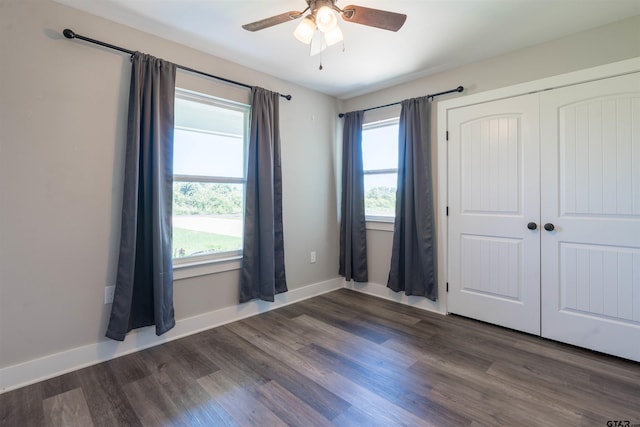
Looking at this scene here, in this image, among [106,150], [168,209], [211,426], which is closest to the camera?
[211,426]

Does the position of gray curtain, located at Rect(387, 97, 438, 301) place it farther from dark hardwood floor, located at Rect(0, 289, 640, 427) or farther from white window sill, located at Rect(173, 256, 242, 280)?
white window sill, located at Rect(173, 256, 242, 280)

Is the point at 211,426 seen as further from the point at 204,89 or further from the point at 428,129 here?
the point at 428,129

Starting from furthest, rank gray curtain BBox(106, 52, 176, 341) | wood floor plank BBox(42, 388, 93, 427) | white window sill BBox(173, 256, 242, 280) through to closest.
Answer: white window sill BBox(173, 256, 242, 280)
gray curtain BBox(106, 52, 176, 341)
wood floor plank BBox(42, 388, 93, 427)

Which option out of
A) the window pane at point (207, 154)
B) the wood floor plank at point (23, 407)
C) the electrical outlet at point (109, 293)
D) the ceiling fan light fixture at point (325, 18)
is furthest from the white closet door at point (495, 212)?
the wood floor plank at point (23, 407)

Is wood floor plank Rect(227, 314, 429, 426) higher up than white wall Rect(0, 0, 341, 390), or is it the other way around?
white wall Rect(0, 0, 341, 390)

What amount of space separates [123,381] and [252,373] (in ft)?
2.70

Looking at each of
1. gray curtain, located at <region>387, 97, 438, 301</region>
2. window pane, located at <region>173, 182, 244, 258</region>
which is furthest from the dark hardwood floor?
window pane, located at <region>173, 182, 244, 258</region>

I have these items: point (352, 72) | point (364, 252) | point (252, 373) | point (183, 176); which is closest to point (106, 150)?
point (183, 176)

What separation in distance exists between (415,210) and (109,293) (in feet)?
9.20

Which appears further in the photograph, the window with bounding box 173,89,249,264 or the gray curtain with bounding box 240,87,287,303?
the gray curtain with bounding box 240,87,287,303

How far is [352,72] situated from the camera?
3.18 metres

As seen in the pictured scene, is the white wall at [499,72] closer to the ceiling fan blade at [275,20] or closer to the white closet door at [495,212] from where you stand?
the white closet door at [495,212]

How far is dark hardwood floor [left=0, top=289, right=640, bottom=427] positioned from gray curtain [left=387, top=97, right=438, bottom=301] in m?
0.63

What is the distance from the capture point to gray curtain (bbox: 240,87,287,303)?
2.98 meters
